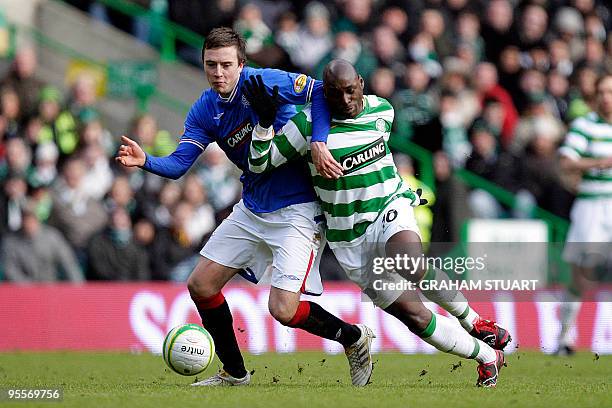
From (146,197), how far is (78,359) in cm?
350

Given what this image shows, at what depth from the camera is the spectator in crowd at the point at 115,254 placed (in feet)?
45.2

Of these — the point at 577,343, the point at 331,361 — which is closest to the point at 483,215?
the point at 577,343

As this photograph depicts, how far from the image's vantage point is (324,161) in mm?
7914

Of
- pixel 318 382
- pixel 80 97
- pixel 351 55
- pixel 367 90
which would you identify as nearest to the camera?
pixel 318 382

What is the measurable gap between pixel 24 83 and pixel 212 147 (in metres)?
2.59

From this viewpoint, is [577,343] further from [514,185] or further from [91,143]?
[91,143]

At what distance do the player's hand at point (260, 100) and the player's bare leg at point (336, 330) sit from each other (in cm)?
124

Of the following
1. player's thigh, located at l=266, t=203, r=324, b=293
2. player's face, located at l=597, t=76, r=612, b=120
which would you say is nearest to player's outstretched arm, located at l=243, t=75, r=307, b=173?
player's thigh, located at l=266, t=203, r=324, b=293

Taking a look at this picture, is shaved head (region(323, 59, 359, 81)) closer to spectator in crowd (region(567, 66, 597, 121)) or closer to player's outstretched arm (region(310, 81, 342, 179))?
player's outstretched arm (region(310, 81, 342, 179))

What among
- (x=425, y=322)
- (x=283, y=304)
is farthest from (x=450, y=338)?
(x=283, y=304)

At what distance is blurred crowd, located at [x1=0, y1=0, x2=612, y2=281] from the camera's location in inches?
552

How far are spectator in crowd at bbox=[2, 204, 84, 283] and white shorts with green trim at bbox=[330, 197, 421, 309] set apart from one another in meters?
5.95

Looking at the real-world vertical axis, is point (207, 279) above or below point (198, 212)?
above

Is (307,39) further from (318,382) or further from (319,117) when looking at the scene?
(319,117)
